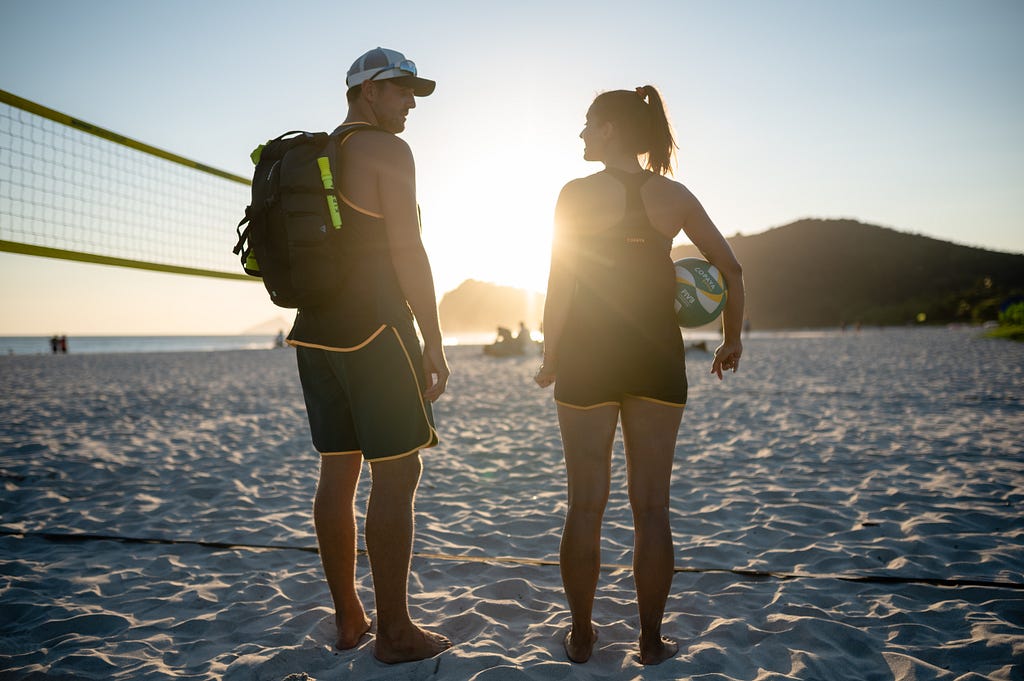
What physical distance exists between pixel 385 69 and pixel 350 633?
2.07 m

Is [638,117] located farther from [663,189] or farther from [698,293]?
[698,293]

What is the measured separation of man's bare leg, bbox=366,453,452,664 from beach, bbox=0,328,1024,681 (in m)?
0.08

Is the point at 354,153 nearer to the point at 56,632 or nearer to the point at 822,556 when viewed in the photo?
the point at 56,632

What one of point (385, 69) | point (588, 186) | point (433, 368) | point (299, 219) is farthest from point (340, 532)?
point (385, 69)

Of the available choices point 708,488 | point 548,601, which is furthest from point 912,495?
point 548,601

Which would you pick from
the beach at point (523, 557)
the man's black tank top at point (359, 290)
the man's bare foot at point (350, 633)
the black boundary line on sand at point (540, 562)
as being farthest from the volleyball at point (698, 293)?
the man's bare foot at point (350, 633)

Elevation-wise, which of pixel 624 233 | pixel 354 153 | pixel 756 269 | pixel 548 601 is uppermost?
pixel 756 269

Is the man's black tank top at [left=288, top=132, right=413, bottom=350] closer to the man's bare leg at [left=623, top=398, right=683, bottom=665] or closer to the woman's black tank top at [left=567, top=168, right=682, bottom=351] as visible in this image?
the woman's black tank top at [left=567, top=168, right=682, bottom=351]

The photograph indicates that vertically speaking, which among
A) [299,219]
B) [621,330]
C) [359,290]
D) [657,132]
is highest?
[657,132]

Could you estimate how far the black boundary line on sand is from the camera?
2.53 metres

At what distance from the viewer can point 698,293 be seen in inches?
77.7

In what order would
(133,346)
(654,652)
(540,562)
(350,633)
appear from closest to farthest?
1. (654,652)
2. (350,633)
3. (540,562)
4. (133,346)

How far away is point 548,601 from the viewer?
8.20 ft

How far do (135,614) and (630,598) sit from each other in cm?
218
